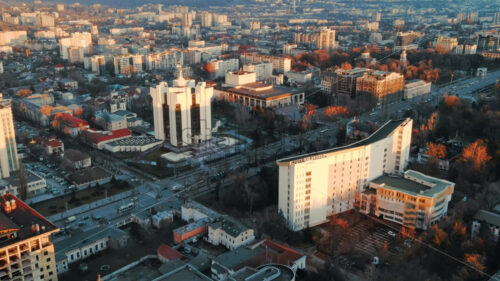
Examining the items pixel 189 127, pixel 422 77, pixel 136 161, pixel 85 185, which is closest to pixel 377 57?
pixel 422 77

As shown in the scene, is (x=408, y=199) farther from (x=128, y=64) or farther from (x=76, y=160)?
(x=128, y=64)

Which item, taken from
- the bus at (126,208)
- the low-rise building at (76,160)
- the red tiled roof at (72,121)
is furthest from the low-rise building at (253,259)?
the red tiled roof at (72,121)

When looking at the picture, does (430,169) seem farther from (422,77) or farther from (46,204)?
(422,77)

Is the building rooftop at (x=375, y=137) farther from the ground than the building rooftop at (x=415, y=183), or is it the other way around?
the building rooftop at (x=375, y=137)

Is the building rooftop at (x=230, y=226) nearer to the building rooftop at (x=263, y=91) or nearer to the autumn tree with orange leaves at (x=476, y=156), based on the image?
the autumn tree with orange leaves at (x=476, y=156)

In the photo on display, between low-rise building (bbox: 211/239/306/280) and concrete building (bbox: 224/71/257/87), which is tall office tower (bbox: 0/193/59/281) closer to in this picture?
low-rise building (bbox: 211/239/306/280)

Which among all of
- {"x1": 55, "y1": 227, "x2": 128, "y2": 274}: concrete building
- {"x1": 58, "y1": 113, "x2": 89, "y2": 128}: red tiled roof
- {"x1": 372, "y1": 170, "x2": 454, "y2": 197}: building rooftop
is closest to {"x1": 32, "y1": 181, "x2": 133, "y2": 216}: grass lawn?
{"x1": 55, "y1": 227, "x2": 128, "y2": 274}: concrete building

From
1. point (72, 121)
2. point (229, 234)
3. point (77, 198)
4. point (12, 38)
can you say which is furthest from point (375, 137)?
point (12, 38)

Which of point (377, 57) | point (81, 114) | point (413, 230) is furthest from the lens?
point (377, 57)

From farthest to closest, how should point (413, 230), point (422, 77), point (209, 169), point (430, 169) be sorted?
1. point (422, 77)
2. point (209, 169)
3. point (430, 169)
4. point (413, 230)
